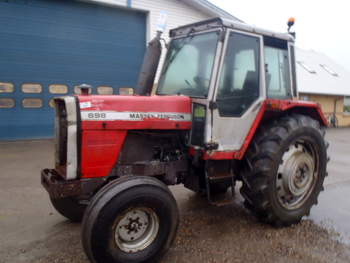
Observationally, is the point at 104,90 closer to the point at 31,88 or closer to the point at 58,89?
the point at 58,89

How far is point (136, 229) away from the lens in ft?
8.54

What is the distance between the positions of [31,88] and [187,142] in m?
7.20

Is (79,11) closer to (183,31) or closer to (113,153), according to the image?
(183,31)

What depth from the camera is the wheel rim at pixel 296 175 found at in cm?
345

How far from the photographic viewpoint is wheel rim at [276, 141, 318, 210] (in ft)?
11.3

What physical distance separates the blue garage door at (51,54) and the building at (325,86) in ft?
36.8

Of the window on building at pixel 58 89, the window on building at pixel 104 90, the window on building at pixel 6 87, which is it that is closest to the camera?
the window on building at pixel 6 87

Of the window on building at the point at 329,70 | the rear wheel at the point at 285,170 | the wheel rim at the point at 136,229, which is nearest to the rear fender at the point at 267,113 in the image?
the rear wheel at the point at 285,170

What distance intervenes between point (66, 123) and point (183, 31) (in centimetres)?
177

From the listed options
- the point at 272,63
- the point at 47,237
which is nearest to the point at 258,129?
the point at 272,63

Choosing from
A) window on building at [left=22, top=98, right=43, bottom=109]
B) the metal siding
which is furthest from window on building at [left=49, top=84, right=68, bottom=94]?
the metal siding

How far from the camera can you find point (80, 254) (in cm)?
282

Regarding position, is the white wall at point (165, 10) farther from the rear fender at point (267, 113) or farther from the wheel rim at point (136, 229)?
the wheel rim at point (136, 229)

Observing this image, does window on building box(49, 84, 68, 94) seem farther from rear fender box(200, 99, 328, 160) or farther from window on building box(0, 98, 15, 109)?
rear fender box(200, 99, 328, 160)
